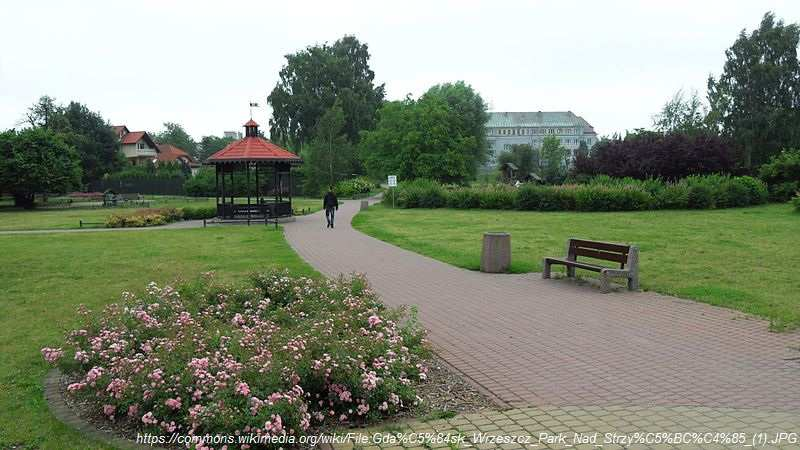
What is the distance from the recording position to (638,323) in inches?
320

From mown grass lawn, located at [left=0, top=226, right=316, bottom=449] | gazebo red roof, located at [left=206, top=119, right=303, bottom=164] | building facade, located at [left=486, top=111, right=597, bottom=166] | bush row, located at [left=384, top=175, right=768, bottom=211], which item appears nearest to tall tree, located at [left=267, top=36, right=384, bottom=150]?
bush row, located at [left=384, top=175, right=768, bottom=211]

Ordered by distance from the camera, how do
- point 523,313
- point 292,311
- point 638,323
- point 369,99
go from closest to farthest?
1. point 292,311
2. point 638,323
3. point 523,313
4. point 369,99

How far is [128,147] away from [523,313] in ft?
316

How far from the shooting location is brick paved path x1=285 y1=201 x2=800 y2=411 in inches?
213

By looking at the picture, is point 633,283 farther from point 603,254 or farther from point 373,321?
point 373,321

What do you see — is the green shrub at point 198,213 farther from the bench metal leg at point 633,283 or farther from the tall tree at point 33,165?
the bench metal leg at point 633,283

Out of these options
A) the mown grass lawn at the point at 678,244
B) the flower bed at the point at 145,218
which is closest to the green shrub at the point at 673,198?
the mown grass lawn at the point at 678,244

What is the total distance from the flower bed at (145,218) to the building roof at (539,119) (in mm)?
130354

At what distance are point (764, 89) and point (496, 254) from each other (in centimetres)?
5450

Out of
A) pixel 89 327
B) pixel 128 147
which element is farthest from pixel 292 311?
pixel 128 147

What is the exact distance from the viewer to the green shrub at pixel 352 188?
2249 inches

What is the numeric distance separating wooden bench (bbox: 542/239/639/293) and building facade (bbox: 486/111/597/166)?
144947mm

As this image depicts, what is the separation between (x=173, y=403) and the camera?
4.45 meters

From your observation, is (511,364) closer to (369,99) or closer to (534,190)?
(534,190)
